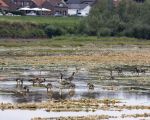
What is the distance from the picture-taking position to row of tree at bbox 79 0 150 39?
326ft

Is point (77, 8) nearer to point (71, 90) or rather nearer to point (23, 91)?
point (71, 90)

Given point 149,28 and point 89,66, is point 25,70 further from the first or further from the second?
point 149,28

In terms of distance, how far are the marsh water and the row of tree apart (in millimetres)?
43299

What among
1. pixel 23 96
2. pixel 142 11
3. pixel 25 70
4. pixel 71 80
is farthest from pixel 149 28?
pixel 23 96

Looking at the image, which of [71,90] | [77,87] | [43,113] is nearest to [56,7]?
[77,87]

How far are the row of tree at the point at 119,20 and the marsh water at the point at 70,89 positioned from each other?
142 ft

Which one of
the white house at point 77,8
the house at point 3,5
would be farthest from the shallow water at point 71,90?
the white house at point 77,8

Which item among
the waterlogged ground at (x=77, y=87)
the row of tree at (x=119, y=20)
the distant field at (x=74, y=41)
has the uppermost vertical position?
the row of tree at (x=119, y=20)

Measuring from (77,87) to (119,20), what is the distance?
5984 cm

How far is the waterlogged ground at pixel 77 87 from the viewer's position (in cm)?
3419

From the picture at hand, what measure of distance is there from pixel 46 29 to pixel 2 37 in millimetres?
6632

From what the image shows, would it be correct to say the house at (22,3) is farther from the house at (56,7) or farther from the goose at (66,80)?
the goose at (66,80)

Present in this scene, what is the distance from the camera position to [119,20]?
4063 inches

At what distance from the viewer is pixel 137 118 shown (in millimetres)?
32719
